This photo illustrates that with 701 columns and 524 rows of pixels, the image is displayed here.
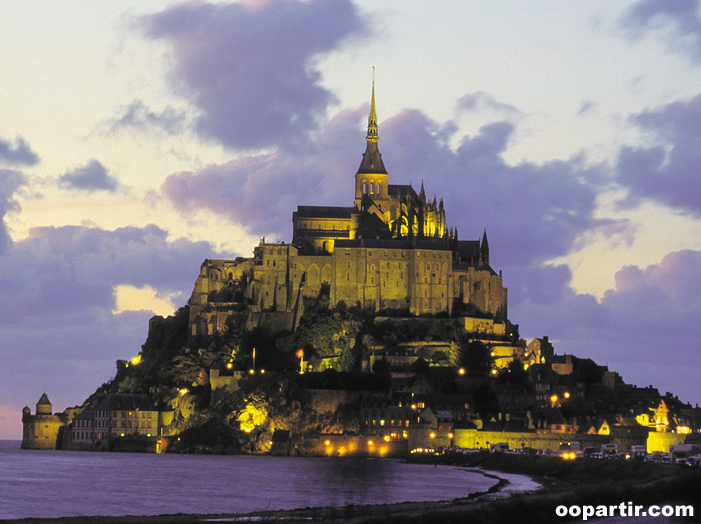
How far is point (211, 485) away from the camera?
223ft

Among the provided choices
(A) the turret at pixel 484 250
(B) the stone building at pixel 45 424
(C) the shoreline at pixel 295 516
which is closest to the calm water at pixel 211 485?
(C) the shoreline at pixel 295 516

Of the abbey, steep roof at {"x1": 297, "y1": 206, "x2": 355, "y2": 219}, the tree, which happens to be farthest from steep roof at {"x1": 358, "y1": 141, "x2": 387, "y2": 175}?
the tree

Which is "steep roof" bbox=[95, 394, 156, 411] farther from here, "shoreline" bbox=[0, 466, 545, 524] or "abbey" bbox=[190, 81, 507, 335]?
"shoreline" bbox=[0, 466, 545, 524]

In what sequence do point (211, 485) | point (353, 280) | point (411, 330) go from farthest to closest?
point (353, 280) → point (411, 330) → point (211, 485)

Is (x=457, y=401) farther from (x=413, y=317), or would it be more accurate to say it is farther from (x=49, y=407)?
(x=49, y=407)

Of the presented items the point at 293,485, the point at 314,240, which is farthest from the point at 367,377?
the point at 293,485

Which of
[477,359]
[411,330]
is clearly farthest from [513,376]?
[411,330]

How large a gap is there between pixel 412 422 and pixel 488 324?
24.1m

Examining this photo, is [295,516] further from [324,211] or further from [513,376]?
[324,211]

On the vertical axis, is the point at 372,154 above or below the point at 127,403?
above

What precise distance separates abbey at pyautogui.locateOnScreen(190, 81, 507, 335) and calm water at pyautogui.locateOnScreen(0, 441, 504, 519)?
29.3 m

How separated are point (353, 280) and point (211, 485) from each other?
60.4 metres

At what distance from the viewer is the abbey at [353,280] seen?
414ft

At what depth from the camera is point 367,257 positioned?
127 metres
